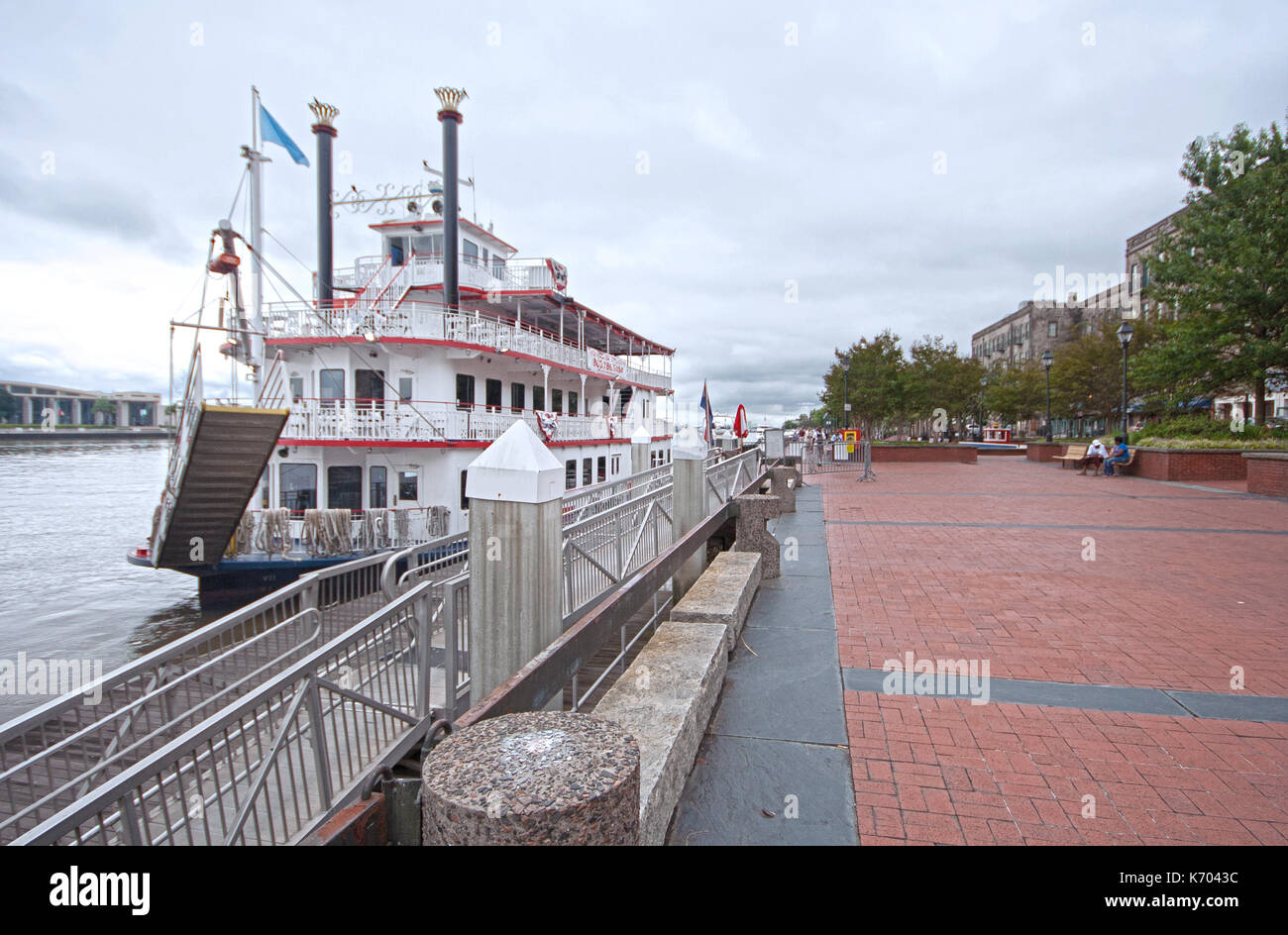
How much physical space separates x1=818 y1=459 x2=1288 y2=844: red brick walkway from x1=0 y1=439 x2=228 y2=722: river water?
41.2ft

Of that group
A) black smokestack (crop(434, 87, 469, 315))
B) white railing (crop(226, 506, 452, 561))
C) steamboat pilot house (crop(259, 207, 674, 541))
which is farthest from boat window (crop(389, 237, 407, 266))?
white railing (crop(226, 506, 452, 561))

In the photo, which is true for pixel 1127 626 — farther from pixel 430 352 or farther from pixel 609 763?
pixel 430 352

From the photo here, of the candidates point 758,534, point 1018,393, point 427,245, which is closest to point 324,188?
point 427,245

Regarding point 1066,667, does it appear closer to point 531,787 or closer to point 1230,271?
point 531,787

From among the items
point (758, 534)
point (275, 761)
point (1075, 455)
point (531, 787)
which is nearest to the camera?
point (531, 787)

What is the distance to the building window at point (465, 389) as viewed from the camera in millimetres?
17578

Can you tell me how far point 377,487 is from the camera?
52.2ft

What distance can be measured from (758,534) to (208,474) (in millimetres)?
10315

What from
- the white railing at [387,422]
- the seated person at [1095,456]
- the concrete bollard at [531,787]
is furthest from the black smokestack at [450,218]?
the seated person at [1095,456]

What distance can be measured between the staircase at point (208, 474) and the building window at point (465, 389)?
535 centimetres

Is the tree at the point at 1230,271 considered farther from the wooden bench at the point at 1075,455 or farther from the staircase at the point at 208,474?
the staircase at the point at 208,474

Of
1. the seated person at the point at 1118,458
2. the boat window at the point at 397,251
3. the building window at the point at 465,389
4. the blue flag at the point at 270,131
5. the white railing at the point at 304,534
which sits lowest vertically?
the white railing at the point at 304,534

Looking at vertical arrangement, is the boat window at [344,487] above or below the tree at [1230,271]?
below
